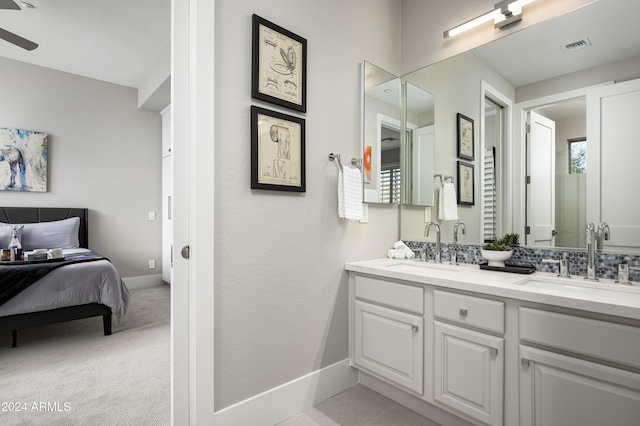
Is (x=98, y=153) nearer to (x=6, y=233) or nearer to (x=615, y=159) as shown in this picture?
(x=6, y=233)

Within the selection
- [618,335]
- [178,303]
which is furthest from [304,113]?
[618,335]

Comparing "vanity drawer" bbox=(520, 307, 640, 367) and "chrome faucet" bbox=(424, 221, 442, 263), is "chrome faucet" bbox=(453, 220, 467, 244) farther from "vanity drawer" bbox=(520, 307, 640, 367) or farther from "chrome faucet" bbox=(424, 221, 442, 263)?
"vanity drawer" bbox=(520, 307, 640, 367)

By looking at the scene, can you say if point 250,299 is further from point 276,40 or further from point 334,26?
point 334,26

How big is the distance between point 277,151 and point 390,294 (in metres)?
1.02

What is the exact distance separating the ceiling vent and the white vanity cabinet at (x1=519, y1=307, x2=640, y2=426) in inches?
55.1

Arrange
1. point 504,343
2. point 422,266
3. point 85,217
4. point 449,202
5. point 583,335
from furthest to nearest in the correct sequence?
point 85,217, point 449,202, point 422,266, point 504,343, point 583,335

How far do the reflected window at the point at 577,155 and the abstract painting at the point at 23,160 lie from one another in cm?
530

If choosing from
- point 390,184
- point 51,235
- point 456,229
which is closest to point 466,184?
point 456,229

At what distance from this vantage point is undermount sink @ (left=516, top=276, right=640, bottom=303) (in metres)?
1.33

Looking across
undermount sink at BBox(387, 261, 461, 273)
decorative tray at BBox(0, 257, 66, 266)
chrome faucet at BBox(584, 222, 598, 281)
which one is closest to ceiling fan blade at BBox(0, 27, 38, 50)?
decorative tray at BBox(0, 257, 66, 266)

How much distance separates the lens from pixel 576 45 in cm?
171

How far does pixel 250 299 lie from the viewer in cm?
164

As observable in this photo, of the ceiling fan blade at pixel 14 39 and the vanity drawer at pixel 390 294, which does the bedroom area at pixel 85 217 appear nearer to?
the ceiling fan blade at pixel 14 39

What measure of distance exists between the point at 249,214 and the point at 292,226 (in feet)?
0.91
